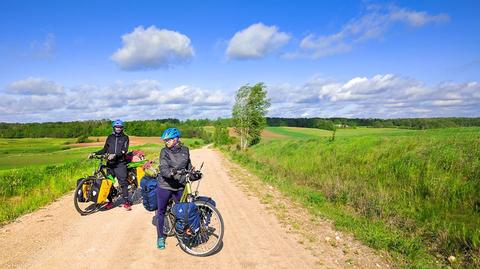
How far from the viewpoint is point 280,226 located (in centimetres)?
768

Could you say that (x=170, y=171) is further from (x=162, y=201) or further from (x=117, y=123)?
(x=117, y=123)

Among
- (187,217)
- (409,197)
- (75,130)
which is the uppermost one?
(187,217)

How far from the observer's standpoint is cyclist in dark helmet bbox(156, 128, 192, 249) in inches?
231

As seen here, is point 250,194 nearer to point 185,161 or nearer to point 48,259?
point 185,161

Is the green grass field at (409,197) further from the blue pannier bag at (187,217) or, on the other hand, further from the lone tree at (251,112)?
the lone tree at (251,112)

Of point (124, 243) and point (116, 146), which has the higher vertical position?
point (116, 146)

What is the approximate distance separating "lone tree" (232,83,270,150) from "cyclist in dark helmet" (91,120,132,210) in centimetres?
4597

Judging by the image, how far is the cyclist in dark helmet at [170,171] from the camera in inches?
231

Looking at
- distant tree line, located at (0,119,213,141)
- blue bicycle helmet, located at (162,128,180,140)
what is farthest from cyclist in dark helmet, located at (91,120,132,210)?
distant tree line, located at (0,119,213,141)

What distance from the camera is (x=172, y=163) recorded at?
5.93 metres

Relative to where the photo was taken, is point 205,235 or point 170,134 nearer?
point 170,134

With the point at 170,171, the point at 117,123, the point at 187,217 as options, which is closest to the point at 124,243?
the point at 187,217

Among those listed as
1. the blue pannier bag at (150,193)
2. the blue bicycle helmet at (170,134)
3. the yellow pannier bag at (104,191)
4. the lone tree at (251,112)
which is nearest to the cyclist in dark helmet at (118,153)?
the yellow pannier bag at (104,191)

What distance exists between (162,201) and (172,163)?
0.78 meters
